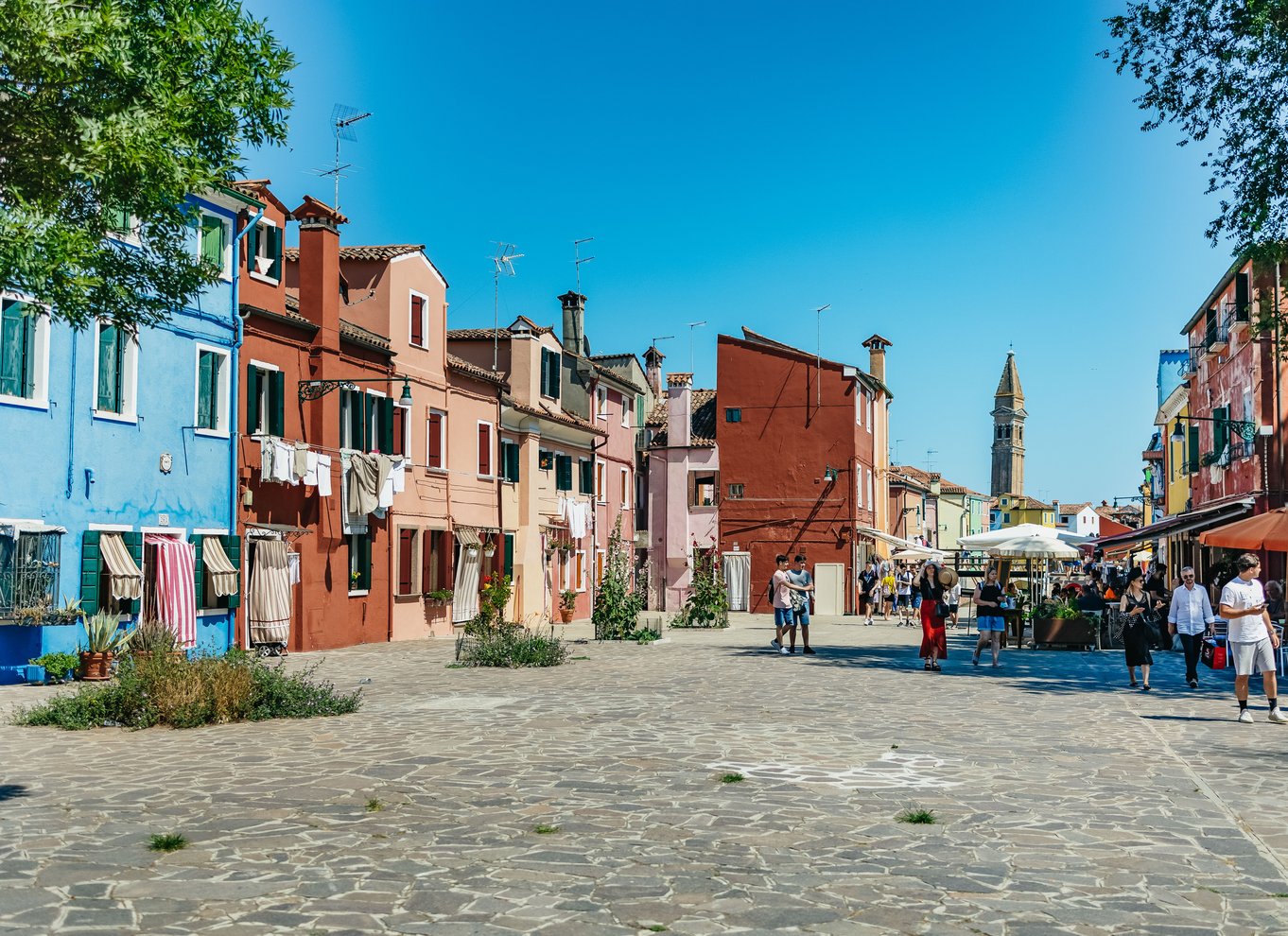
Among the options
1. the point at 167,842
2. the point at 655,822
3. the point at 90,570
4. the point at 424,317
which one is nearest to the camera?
the point at 167,842

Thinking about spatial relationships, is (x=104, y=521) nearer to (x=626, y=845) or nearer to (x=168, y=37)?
(x=168, y=37)

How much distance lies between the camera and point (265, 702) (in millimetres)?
13484

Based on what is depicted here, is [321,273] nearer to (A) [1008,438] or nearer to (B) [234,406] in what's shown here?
(B) [234,406]

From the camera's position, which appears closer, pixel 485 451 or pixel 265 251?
pixel 265 251

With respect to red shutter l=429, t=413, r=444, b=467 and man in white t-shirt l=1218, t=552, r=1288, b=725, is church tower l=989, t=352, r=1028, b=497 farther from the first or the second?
man in white t-shirt l=1218, t=552, r=1288, b=725

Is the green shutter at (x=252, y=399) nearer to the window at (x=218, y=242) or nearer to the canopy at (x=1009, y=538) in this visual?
the window at (x=218, y=242)

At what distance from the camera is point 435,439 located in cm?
3206

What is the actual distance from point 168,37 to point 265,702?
694cm

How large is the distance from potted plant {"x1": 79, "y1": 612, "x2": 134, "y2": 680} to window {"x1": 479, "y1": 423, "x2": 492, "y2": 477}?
52.6 feet

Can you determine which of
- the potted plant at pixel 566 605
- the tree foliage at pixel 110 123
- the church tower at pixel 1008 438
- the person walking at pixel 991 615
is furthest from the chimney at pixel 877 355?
the church tower at pixel 1008 438

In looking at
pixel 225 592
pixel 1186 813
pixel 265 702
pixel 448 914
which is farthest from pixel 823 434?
pixel 448 914

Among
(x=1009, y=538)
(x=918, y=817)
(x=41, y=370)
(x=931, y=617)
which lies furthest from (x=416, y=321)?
(x=918, y=817)

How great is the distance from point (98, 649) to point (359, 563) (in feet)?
30.6

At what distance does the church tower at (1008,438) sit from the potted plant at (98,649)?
5660 inches
